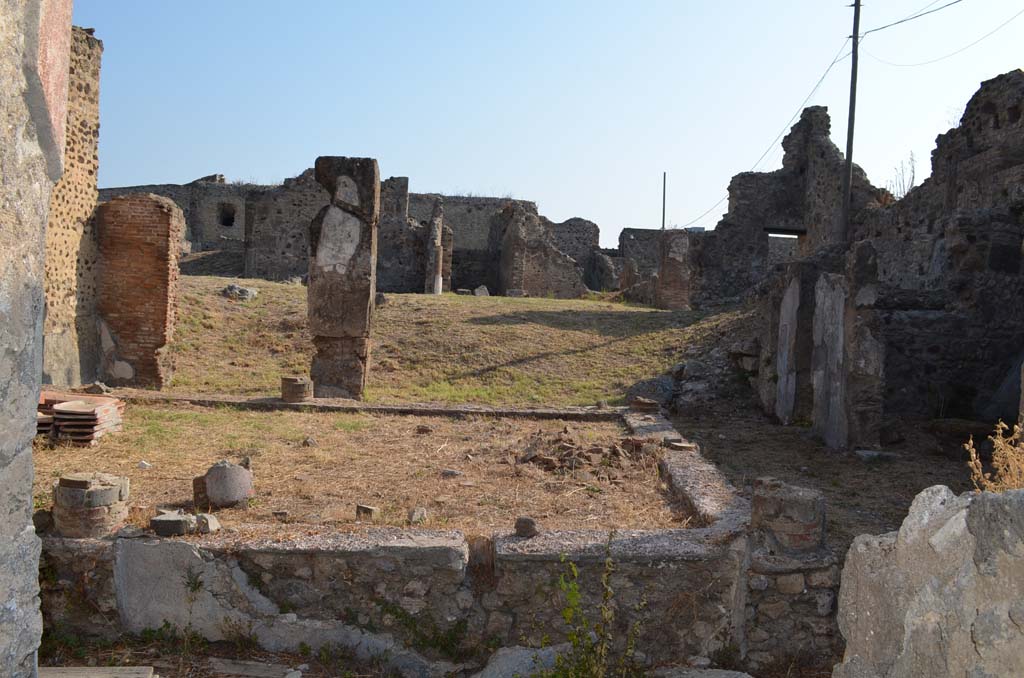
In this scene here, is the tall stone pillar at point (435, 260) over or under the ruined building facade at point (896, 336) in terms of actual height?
over

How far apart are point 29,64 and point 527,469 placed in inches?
211

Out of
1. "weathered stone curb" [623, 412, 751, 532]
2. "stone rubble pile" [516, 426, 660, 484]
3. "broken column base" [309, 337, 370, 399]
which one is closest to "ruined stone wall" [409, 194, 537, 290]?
"broken column base" [309, 337, 370, 399]

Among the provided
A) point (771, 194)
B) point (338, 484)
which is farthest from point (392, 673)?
point (771, 194)

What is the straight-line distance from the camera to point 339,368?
420 inches

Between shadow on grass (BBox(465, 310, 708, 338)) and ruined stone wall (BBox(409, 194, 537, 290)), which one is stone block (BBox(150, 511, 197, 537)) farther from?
ruined stone wall (BBox(409, 194, 537, 290))

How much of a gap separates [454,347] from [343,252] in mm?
3722

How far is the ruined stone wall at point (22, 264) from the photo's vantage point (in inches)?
70.2

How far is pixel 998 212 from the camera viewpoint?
11.1m

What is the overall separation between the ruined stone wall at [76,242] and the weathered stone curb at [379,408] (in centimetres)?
152

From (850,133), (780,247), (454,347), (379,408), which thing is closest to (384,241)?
(454,347)

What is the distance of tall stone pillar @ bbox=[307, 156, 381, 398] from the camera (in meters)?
10.4

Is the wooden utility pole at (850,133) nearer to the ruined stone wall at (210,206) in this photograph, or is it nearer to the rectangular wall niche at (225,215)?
the ruined stone wall at (210,206)

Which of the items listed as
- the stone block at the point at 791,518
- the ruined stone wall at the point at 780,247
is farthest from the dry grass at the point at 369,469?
the ruined stone wall at the point at 780,247

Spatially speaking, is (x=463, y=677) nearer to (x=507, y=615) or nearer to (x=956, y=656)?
(x=507, y=615)
